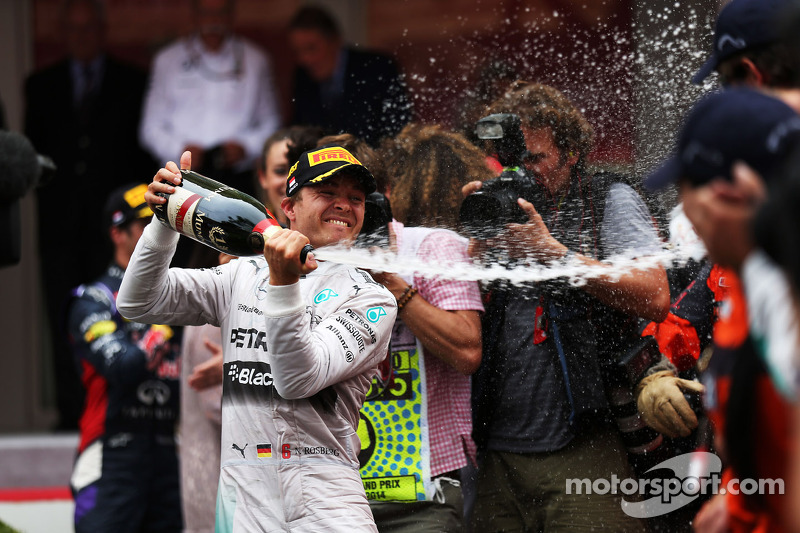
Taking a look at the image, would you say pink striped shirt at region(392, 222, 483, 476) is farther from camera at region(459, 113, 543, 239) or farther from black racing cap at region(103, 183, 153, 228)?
black racing cap at region(103, 183, 153, 228)

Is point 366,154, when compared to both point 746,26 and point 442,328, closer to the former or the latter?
point 442,328

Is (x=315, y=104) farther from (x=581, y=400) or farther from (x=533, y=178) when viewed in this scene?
(x=581, y=400)

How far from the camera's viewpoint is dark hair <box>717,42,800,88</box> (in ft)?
7.07

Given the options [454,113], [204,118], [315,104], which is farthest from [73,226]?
[454,113]

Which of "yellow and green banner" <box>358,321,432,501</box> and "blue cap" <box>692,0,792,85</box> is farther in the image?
"yellow and green banner" <box>358,321,432,501</box>

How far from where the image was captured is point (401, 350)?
322 centimetres

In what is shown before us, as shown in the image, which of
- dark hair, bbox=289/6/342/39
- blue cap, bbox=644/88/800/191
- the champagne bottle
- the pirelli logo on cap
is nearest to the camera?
blue cap, bbox=644/88/800/191

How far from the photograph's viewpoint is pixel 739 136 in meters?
1.62

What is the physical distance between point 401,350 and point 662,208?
89 cm

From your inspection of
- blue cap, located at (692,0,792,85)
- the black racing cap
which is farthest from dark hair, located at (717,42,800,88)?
the black racing cap

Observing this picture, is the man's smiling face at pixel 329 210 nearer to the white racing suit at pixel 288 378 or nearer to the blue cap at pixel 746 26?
the white racing suit at pixel 288 378

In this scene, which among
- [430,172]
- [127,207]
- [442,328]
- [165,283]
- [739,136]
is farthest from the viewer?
[127,207]

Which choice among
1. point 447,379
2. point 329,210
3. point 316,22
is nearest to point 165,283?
point 329,210

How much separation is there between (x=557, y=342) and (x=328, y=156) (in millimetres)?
911
